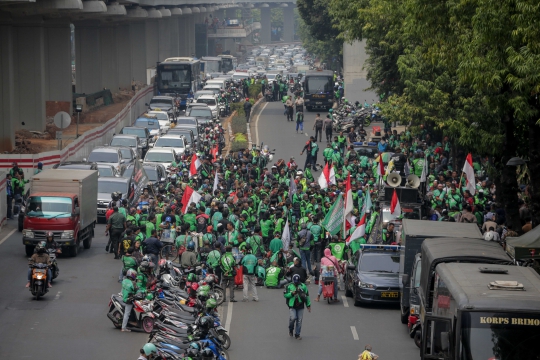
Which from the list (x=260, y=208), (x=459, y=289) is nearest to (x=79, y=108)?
(x=260, y=208)

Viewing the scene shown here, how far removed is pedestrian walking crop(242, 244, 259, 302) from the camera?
918 inches

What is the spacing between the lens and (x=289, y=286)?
1966 centimetres

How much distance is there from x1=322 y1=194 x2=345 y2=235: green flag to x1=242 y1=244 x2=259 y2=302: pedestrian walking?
152 inches

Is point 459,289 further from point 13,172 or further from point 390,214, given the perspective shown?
point 13,172

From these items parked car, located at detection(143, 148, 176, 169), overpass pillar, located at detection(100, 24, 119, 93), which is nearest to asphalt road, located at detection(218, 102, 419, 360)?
parked car, located at detection(143, 148, 176, 169)

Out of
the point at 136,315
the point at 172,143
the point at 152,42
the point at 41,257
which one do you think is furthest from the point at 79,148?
the point at 152,42

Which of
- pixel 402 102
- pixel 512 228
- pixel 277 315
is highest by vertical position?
pixel 402 102

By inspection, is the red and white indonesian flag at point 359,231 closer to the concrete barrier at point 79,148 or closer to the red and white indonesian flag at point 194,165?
the red and white indonesian flag at point 194,165

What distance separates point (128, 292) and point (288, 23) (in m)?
171

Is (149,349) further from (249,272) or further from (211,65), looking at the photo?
(211,65)

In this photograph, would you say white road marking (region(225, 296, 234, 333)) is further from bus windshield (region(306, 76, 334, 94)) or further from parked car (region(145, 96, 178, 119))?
bus windshield (region(306, 76, 334, 94))

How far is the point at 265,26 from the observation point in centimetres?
18825

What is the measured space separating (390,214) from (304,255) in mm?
2536

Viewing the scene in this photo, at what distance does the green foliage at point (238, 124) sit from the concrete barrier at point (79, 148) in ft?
20.0
